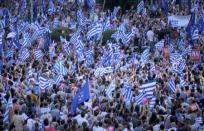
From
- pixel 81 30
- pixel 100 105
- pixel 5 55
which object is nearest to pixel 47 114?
pixel 100 105

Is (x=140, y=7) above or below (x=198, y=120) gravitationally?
above

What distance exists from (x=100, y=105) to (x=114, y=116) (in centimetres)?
133

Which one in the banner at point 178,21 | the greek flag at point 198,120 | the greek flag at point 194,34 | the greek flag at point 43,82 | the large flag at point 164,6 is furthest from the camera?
the large flag at point 164,6

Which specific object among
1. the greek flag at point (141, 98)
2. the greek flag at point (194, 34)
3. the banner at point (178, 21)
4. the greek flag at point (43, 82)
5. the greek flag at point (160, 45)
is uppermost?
the banner at point (178, 21)

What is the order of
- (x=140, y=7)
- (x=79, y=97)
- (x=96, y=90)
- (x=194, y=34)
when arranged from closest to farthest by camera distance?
(x=79, y=97) < (x=96, y=90) < (x=194, y=34) < (x=140, y=7)

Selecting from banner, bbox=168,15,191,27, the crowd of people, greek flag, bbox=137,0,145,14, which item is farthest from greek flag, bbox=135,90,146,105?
greek flag, bbox=137,0,145,14

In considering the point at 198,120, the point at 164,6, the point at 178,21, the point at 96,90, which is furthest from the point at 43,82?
the point at 164,6

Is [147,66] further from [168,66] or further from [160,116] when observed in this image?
[160,116]

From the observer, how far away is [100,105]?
52.5ft

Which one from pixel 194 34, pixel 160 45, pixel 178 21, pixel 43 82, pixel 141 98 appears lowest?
pixel 141 98

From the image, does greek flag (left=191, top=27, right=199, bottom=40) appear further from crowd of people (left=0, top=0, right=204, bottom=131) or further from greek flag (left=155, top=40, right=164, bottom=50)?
greek flag (left=155, top=40, right=164, bottom=50)

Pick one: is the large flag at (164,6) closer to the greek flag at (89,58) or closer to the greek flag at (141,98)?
the greek flag at (89,58)

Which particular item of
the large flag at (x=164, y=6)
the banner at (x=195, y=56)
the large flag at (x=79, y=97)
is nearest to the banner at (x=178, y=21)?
the large flag at (x=164, y=6)

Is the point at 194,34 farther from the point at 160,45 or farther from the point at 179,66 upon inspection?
the point at 179,66
